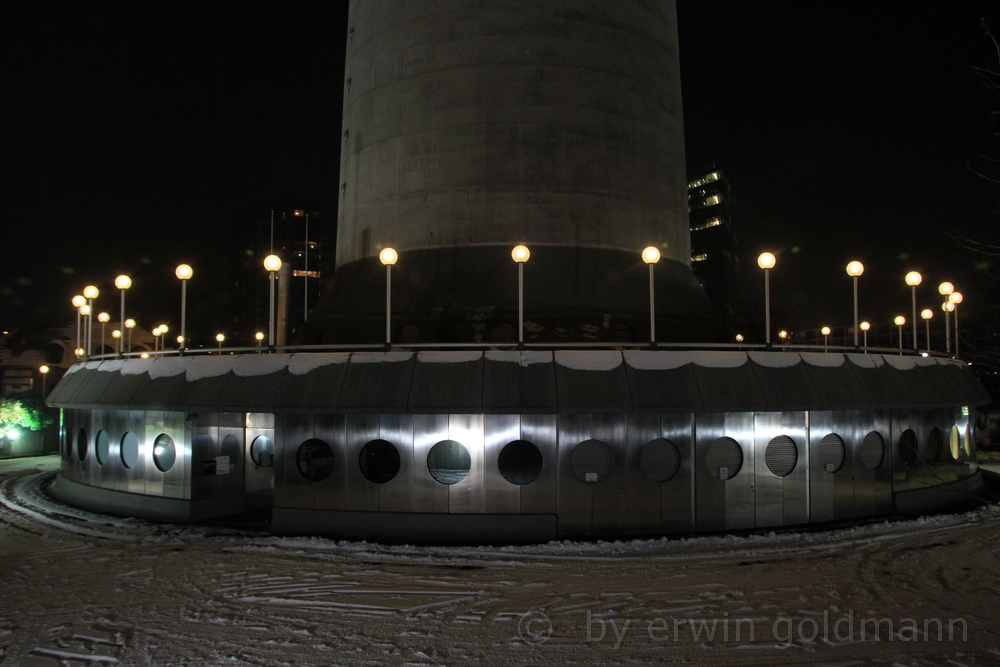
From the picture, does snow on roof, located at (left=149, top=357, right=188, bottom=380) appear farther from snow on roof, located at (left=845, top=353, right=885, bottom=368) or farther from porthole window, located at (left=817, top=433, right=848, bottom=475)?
snow on roof, located at (left=845, top=353, right=885, bottom=368)

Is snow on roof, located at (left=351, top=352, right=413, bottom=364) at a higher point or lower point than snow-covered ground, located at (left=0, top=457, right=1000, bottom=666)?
higher

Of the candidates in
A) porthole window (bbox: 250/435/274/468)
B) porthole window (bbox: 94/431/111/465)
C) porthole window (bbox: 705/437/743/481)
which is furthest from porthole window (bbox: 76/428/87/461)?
porthole window (bbox: 705/437/743/481)

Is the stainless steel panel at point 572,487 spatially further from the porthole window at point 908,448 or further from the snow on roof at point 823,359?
the porthole window at point 908,448

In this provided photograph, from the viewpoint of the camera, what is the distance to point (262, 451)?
19938 mm

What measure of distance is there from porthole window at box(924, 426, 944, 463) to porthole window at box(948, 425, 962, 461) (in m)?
0.66

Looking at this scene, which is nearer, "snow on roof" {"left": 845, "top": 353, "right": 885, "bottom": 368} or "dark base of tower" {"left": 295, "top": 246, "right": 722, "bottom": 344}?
"snow on roof" {"left": 845, "top": 353, "right": 885, "bottom": 368}

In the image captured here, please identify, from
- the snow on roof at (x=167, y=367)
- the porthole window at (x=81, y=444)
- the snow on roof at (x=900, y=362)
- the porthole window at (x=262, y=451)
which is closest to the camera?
the snow on roof at (x=167, y=367)

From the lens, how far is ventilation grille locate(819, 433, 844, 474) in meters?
16.8

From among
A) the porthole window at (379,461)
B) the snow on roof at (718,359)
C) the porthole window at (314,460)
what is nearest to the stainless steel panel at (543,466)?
the porthole window at (379,461)

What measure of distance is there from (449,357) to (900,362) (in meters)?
12.0

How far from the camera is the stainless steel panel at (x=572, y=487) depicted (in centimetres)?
1526

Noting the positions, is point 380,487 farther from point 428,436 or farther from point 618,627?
point 618,627

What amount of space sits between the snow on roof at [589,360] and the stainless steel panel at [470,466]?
7.48 ft

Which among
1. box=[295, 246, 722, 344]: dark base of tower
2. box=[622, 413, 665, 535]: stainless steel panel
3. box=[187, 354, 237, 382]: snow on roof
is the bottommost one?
box=[622, 413, 665, 535]: stainless steel panel
